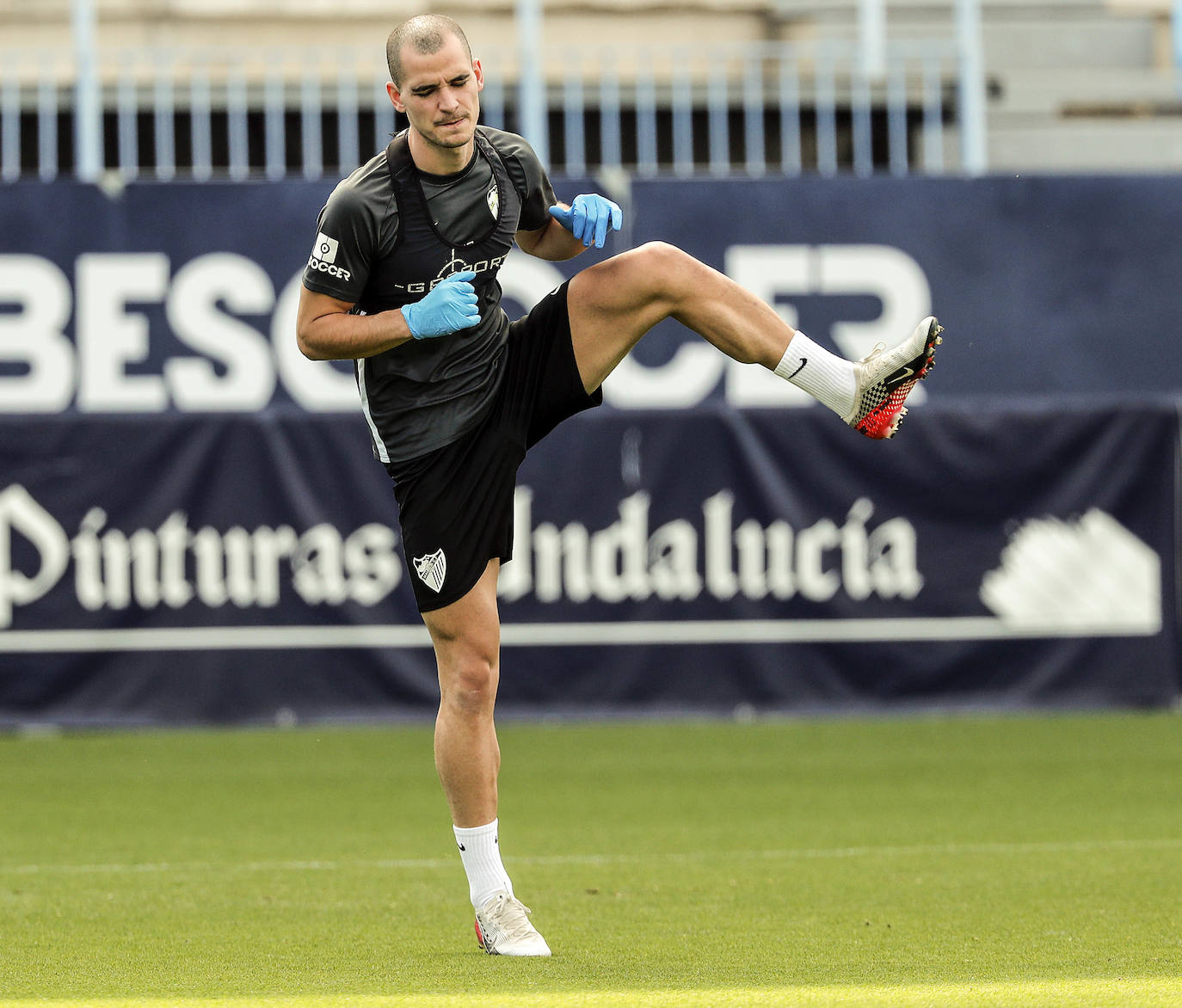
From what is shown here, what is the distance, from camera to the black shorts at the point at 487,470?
466 cm

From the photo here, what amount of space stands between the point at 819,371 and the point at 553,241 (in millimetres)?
805

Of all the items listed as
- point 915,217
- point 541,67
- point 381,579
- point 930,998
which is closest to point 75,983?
point 930,998

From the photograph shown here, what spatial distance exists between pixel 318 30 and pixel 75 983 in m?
9.97

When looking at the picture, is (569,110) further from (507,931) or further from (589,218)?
(507,931)

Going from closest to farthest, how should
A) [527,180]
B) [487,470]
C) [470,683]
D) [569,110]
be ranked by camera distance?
[470,683] < [487,470] < [527,180] < [569,110]

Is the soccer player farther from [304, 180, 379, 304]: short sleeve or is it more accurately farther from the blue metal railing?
the blue metal railing

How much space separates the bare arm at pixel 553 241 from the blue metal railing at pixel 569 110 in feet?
20.1

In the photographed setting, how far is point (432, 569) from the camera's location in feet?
15.2

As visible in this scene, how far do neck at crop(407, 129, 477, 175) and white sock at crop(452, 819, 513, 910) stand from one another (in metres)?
1.55

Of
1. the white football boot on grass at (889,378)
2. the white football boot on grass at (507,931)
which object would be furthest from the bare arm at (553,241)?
the white football boot on grass at (507,931)

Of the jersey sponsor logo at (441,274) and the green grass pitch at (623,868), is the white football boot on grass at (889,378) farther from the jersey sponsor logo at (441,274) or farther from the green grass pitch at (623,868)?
the green grass pitch at (623,868)

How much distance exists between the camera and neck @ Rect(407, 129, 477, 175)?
15.0ft

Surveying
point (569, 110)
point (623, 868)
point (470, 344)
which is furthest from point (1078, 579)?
point (470, 344)

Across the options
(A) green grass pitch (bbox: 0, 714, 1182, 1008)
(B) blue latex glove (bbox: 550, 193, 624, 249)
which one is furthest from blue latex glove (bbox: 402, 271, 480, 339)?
(A) green grass pitch (bbox: 0, 714, 1182, 1008)
